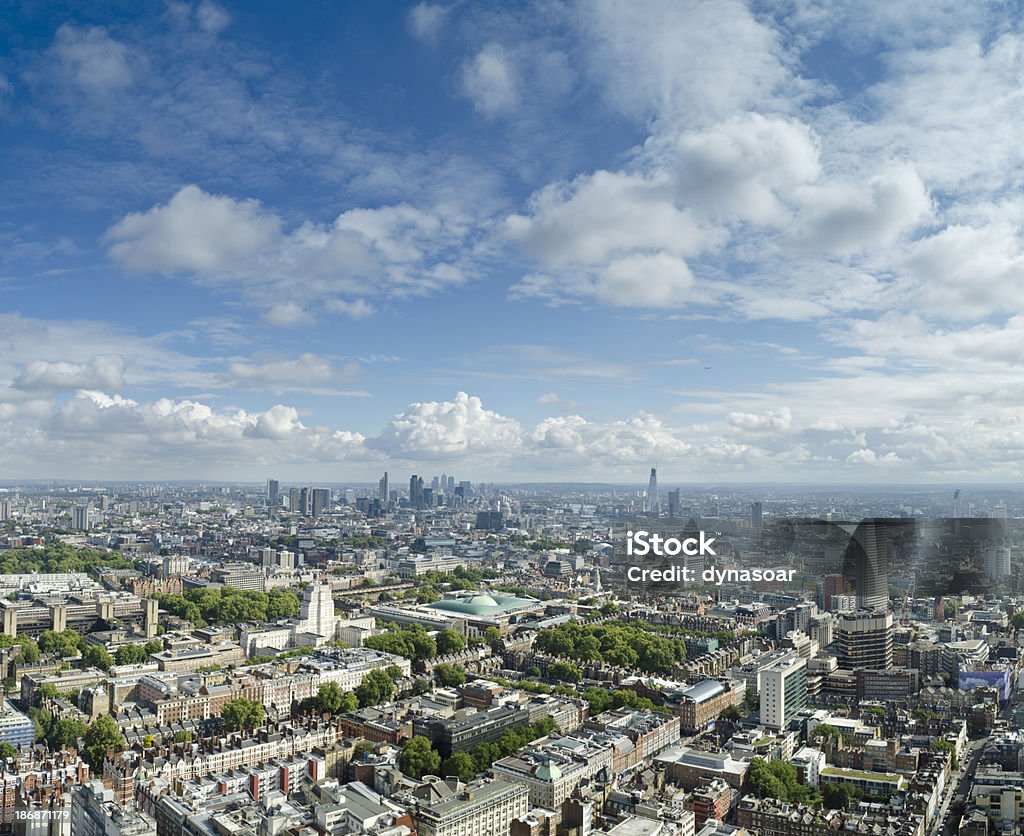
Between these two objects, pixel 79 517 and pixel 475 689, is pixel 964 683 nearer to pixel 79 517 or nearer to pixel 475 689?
pixel 475 689

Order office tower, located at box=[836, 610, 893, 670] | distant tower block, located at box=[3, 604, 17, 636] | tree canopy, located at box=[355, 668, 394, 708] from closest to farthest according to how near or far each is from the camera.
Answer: tree canopy, located at box=[355, 668, 394, 708]
office tower, located at box=[836, 610, 893, 670]
distant tower block, located at box=[3, 604, 17, 636]

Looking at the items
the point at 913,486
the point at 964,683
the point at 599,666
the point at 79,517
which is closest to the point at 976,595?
the point at 913,486

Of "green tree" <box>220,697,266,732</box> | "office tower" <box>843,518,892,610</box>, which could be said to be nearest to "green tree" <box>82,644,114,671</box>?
"green tree" <box>220,697,266,732</box>

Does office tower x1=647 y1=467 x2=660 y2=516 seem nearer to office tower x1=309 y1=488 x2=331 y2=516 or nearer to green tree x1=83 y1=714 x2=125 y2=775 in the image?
office tower x1=309 y1=488 x2=331 y2=516

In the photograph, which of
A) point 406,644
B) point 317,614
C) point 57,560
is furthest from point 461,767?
point 57,560

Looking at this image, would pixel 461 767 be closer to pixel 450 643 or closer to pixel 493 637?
pixel 450 643

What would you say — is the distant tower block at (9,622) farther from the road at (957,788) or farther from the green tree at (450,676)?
the road at (957,788)
